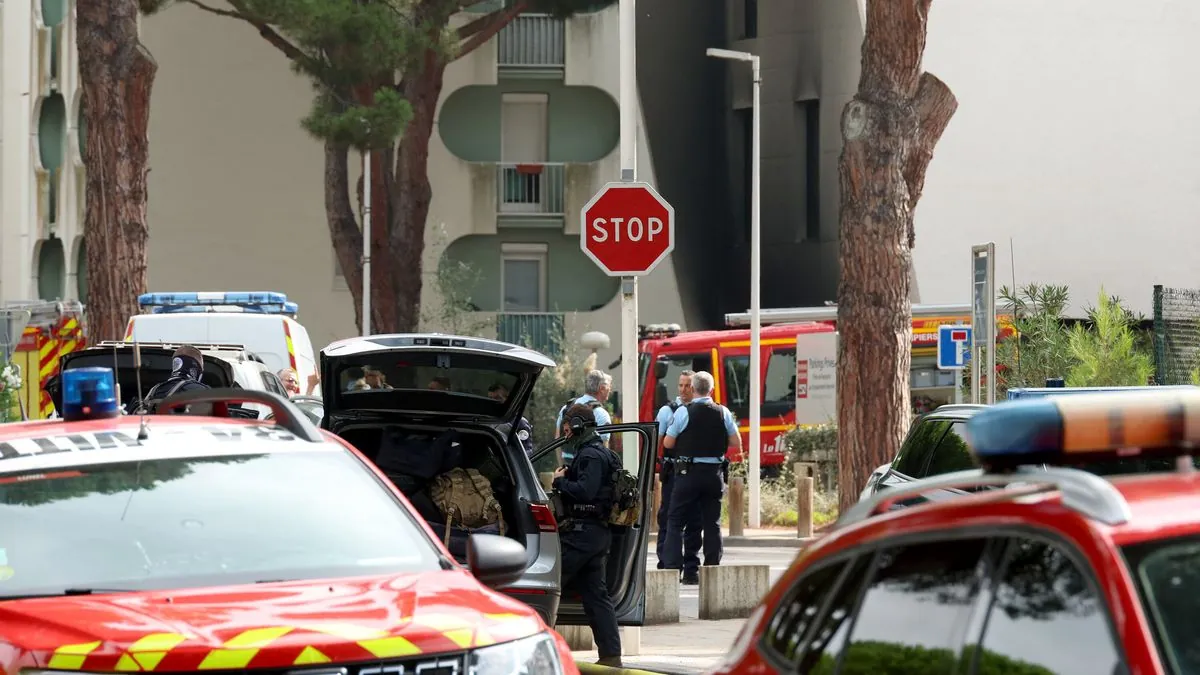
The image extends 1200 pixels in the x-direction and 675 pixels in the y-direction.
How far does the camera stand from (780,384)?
106 feet

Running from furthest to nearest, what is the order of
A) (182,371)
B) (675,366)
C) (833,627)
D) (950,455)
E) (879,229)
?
(675,366) < (879,229) < (182,371) < (950,455) < (833,627)

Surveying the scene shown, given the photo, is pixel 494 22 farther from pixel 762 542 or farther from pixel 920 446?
pixel 920 446

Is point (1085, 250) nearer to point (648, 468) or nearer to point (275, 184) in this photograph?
point (275, 184)

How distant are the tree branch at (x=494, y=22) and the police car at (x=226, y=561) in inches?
1290

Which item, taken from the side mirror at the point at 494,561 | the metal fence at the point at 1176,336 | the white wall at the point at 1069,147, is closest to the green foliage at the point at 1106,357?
the metal fence at the point at 1176,336

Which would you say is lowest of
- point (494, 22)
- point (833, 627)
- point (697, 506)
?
point (697, 506)

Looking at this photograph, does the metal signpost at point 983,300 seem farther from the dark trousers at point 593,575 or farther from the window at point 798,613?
the window at point 798,613

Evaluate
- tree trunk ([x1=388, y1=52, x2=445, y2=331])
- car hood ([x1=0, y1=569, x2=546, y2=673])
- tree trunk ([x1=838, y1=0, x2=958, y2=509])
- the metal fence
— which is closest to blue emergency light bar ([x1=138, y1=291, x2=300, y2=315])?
tree trunk ([x1=838, y1=0, x2=958, y2=509])

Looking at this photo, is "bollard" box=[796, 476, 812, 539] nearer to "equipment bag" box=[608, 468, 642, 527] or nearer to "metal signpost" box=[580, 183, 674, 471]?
"metal signpost" box=[580, 183, 674, 471]

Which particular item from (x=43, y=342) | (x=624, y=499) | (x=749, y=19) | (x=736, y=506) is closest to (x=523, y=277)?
(x=749, y=19)

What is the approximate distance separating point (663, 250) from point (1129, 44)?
34923 millimetres

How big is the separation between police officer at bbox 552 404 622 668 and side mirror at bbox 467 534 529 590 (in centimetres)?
423

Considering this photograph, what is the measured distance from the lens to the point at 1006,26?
4294cm

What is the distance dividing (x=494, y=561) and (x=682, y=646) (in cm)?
634
